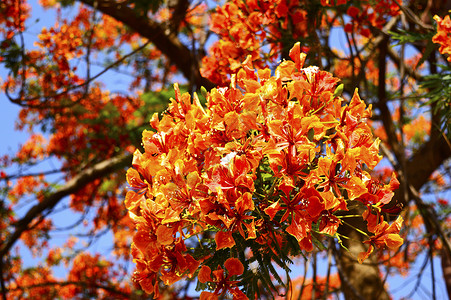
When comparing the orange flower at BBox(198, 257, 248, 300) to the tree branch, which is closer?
the orange flower at BBox(198, 257, 248, 300)

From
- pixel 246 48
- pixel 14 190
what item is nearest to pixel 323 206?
pixel 246 48

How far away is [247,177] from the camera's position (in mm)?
1002

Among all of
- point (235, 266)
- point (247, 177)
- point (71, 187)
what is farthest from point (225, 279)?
point (71, 187)

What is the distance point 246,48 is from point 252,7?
18 cm

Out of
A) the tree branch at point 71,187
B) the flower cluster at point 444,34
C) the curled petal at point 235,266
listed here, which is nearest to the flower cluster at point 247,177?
the curled petal at point 235,266

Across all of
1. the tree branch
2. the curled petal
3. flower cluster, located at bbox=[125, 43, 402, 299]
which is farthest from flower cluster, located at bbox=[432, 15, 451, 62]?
the tree branch

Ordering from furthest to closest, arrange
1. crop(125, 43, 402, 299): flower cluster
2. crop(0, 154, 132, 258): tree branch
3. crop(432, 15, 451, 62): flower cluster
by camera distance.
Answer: crop(0, 154, 132, 258): tree branch < crop(432, 15, 451, 62): flower cluster < crop(125, 43, 402, 299): flower cluster

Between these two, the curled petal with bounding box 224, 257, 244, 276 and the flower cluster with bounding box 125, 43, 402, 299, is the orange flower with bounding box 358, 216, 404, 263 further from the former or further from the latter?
the curled petal with bounding box 224, 257, 244, 276

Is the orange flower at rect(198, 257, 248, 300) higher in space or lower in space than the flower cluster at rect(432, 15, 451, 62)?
lower

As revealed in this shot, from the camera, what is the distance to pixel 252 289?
1.21 metres

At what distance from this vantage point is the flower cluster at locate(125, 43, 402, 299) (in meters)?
1.01

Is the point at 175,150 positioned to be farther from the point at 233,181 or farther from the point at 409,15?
the point at 409,15

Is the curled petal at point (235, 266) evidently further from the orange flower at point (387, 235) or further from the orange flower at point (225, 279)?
the orange flower at point (387, 235)

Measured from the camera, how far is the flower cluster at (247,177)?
101 cm
